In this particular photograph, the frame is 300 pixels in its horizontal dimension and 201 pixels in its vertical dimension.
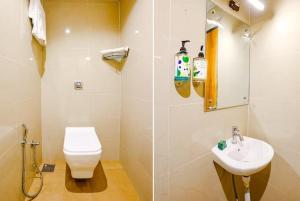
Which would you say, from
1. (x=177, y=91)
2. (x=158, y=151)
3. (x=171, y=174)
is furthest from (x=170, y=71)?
(x=171, y=174)

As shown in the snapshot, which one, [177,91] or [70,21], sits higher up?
[70,21]

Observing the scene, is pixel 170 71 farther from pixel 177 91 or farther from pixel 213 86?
pixel 213 86

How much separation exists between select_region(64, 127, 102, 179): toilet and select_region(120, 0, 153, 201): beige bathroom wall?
0.31m

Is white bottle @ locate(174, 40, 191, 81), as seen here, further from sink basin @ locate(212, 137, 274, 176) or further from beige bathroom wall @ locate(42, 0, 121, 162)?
beige bathroom wall @ locate(42, 0, 121, 162)

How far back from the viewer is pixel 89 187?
1.68m

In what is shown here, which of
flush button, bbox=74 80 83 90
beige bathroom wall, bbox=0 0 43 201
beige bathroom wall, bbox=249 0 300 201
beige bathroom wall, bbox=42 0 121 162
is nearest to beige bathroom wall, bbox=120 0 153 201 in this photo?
beige bathroom wall, bbox=42 0 121 162

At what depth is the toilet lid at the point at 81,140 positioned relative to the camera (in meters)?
1.43

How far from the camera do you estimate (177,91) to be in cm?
104

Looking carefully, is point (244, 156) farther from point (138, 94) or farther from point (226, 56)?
point (138, 94)

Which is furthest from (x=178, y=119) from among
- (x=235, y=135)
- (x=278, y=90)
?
(x=278, y=90)

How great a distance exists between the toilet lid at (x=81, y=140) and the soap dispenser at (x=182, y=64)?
2.89 feet

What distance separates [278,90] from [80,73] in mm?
1836

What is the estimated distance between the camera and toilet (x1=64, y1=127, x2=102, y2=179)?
1.40m

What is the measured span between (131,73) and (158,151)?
0.78m
